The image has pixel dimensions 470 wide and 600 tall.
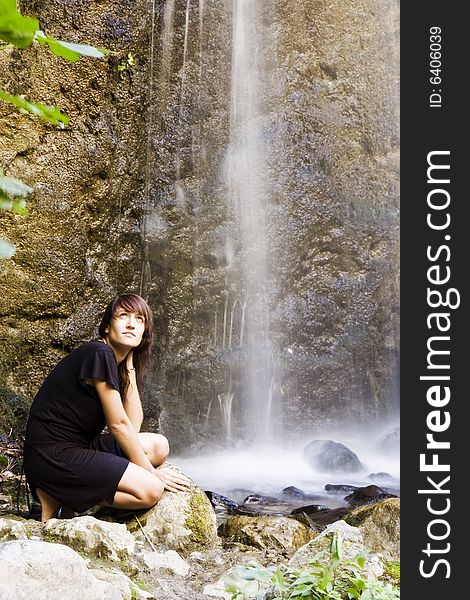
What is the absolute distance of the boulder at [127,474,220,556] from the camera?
9.64ft

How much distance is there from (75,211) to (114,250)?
51cm

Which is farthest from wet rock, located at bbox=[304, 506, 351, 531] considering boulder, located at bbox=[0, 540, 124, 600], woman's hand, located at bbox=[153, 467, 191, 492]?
boulder, located at bbox=[0, 540, 124, 600]

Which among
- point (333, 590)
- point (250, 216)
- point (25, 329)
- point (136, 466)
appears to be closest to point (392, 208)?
point (250, 216)

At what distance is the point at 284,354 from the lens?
22.7ft

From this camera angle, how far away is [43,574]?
1831mm

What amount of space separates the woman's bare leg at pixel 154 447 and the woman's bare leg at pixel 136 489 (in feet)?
0.85

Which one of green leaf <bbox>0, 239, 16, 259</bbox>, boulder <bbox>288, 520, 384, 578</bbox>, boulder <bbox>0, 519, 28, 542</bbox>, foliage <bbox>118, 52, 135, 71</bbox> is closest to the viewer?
green leaf <bbox>0, 239, 16, 259</bbox>

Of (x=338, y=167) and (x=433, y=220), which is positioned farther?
(x=338, y=167)

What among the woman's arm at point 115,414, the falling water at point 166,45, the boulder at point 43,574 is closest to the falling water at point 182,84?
the falling water at point 166,45

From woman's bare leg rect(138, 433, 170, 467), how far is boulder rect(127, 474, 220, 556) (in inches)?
9.6

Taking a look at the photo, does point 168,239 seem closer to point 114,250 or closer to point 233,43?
point 114,250

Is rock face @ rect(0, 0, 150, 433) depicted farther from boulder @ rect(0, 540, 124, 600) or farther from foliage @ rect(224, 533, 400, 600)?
foliage @ rect(224, 533, 400, 600)

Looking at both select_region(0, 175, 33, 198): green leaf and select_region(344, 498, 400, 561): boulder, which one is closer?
select_region(0, 175, 33, 198): green leaf

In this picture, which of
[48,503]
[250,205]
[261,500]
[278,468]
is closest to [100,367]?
[48,503]
